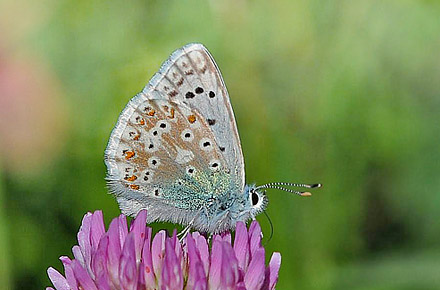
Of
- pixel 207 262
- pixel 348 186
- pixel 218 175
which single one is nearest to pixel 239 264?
pixel 207 262

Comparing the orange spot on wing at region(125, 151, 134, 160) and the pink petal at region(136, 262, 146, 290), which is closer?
the pink petal at region(136, 262, 146, 290)

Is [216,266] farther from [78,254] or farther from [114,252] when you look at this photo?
[78,254]

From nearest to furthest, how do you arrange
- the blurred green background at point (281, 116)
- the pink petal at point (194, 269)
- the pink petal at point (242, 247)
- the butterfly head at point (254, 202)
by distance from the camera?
the pink petal at point (194, 269) → the pink petal at point (242, 247) → the butterfly head at point (254, 202) → the blurred green background at point (281, 116)

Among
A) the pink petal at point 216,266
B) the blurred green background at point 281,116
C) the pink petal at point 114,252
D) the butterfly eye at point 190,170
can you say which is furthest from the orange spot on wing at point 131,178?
the blurred green background at point 281,116

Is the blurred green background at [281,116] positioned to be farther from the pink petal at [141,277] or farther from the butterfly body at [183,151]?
the pink petal at [141,277]

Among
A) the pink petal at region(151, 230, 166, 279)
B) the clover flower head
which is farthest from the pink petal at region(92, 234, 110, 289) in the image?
the pink petal at region(151, 230, 166, 279)

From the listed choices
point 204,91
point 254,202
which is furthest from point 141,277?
point 204,91

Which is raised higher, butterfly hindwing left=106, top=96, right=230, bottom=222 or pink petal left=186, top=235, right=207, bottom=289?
butterfly hindwing left=106, top=96, right=230, bottom=222

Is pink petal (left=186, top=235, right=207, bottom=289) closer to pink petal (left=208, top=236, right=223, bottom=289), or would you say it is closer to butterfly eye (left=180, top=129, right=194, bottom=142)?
pink petal (left=208, top=236, right=223, bottom=289)
